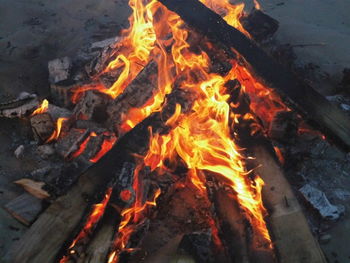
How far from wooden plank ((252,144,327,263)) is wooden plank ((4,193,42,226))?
2.94m

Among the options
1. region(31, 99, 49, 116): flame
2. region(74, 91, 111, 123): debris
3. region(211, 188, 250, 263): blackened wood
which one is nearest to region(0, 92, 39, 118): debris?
region(31, 99, 49, 116): flame

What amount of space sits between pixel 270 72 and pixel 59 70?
3715 millimetres

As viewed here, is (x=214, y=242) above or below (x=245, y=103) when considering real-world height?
below

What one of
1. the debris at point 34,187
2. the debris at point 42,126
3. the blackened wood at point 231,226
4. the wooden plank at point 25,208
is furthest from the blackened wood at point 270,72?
the wooden plank at point 25,208

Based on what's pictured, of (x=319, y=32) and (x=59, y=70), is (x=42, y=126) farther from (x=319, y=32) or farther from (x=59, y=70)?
(x=319, y=32)

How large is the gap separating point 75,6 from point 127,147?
5.69 m

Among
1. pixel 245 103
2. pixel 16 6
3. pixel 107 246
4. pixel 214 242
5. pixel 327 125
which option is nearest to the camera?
pixel 107 246

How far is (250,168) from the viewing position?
4.65 metres

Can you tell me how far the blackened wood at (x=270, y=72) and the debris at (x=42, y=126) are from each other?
2.78 metres

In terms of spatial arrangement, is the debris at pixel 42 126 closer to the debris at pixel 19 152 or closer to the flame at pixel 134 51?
the debris at pixel 19 152

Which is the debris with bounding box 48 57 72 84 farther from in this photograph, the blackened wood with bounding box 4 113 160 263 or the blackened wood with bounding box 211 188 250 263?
the blackened wood with bounding box 211 188 250 263

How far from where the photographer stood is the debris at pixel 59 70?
20.0 feet

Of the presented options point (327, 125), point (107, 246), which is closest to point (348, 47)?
point (327, 125)

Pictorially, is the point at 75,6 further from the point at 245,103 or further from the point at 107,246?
the point at 107,246
